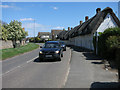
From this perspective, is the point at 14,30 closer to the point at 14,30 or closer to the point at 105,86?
the point at 14,30

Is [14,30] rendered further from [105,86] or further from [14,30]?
[105,86]

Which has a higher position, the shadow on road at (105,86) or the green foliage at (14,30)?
the green foliage at (14,30)

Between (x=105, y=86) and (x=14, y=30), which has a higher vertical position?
(x=14, y=30)

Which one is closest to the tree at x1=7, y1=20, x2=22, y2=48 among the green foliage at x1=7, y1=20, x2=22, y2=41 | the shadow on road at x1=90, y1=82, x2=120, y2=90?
the green foliage at x1=7, y1=20, x2=22, y2=41

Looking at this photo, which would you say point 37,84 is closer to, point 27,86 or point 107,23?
point 27,86

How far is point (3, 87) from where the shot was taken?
21.0ft

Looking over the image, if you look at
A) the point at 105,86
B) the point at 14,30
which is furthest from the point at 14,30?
the point at 105,86

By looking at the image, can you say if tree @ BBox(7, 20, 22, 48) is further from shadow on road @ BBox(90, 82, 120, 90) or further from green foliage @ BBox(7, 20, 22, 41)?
shadow on road @ BBox(90, 82, 120, 90)

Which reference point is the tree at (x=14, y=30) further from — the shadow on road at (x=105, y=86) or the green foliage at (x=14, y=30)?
the shadow on road at (x=105, y=86)

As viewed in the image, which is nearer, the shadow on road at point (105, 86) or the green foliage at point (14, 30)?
the shadow on road at point (105, 86)

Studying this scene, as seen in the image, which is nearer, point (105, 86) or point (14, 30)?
point (105, 86)

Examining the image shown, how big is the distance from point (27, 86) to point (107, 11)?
2305cm

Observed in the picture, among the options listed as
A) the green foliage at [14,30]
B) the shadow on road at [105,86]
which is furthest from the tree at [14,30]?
the shadow on road at [105,86]

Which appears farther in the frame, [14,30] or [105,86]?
[14,30]
